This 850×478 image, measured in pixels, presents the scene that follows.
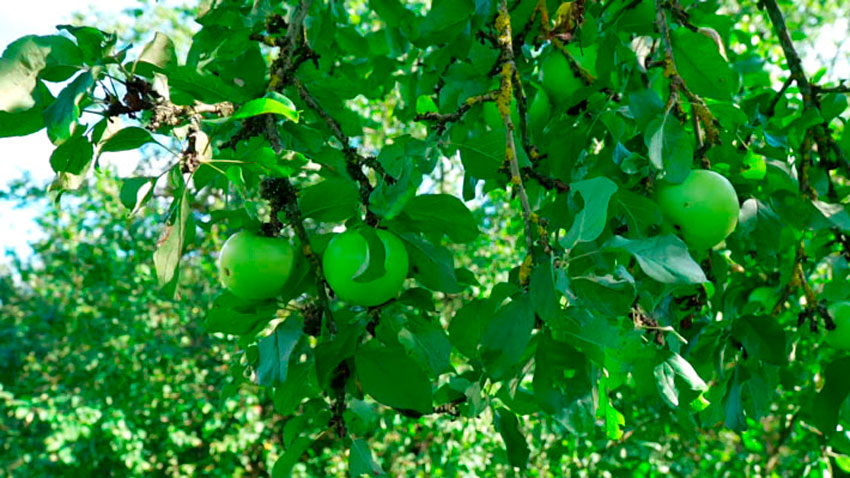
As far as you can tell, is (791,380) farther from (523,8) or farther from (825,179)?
(523,8)

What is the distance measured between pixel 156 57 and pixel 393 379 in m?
0.49

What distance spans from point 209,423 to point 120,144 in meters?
4.11

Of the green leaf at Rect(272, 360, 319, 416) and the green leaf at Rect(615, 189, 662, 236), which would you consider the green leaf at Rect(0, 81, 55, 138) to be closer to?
the green leaf at Rect(272, 360, 319, 416)

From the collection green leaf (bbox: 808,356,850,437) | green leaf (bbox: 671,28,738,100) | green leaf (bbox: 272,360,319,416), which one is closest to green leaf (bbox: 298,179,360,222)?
green leaf (bbox: 272,360,319,416)

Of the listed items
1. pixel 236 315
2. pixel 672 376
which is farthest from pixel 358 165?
pixel 672 376

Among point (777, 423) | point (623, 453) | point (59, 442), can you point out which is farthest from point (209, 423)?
point (777, 423)

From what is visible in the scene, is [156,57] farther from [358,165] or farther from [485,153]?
[485,153]

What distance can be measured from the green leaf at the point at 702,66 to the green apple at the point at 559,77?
6.5 inches

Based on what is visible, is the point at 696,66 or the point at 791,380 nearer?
the point at 696,66

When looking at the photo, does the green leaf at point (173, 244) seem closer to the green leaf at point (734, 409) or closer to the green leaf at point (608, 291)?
the green leaf at point (608, 291)

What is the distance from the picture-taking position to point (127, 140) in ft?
2.71

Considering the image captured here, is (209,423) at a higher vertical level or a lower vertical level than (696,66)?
higher

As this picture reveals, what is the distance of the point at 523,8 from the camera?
1.28 meters

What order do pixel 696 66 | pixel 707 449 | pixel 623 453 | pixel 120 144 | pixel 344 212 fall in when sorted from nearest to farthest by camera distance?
pixel 120 144, pixel 344 212, pixel 696 66, pixel 623 453, pixel 707 449
